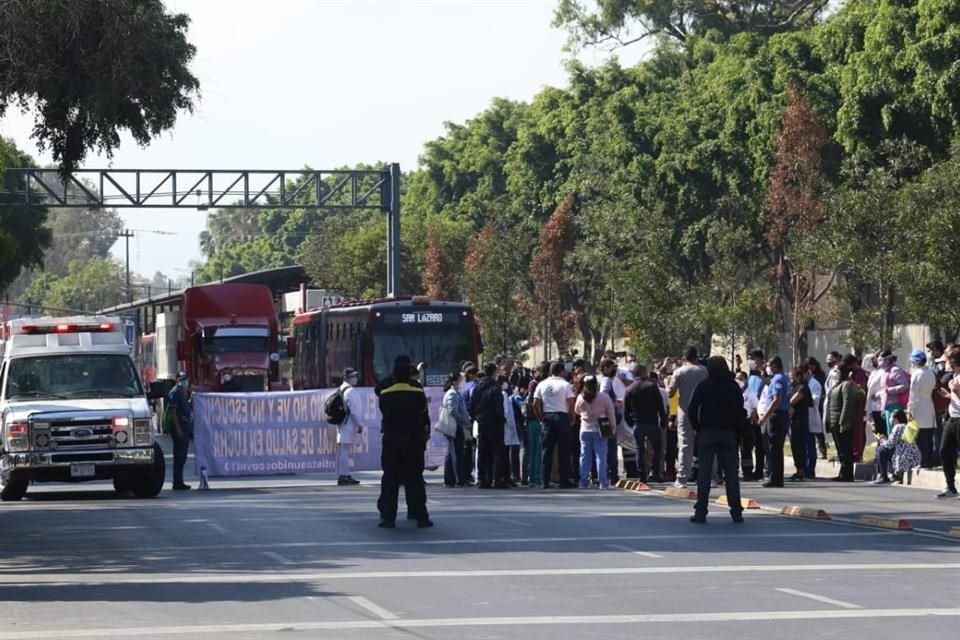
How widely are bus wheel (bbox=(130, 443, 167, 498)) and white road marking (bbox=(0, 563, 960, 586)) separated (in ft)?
36.6

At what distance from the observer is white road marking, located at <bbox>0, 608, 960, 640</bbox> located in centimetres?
1296

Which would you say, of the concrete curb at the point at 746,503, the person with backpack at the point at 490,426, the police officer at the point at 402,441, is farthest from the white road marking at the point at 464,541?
the person with backpack at the point at 490,426

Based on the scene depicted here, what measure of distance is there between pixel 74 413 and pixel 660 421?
8440 millimetres

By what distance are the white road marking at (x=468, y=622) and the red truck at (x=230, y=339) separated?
137 ft

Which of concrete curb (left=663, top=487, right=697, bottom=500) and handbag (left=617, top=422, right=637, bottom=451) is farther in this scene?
handbag (left=617, top=422, right=637, bottom=451)

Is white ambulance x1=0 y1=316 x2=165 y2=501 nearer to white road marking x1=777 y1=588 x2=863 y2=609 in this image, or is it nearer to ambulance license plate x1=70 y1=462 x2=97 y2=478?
ambulance license plate x1=70 y1=462 x2=97 y2=478

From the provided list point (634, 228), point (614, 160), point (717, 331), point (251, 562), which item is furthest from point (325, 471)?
point (614, 160)

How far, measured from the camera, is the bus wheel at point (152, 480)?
2830 centimetres

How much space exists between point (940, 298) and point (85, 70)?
21.8 m

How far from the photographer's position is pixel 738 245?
5859 cm

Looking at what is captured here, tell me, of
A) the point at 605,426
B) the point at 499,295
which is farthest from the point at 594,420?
the point at 499,295

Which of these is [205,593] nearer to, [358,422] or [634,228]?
[358,422]

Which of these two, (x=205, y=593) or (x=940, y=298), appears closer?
(x=205, y=593)

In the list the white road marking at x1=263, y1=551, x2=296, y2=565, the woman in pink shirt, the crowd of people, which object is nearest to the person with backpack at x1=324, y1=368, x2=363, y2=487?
the crowd of people
